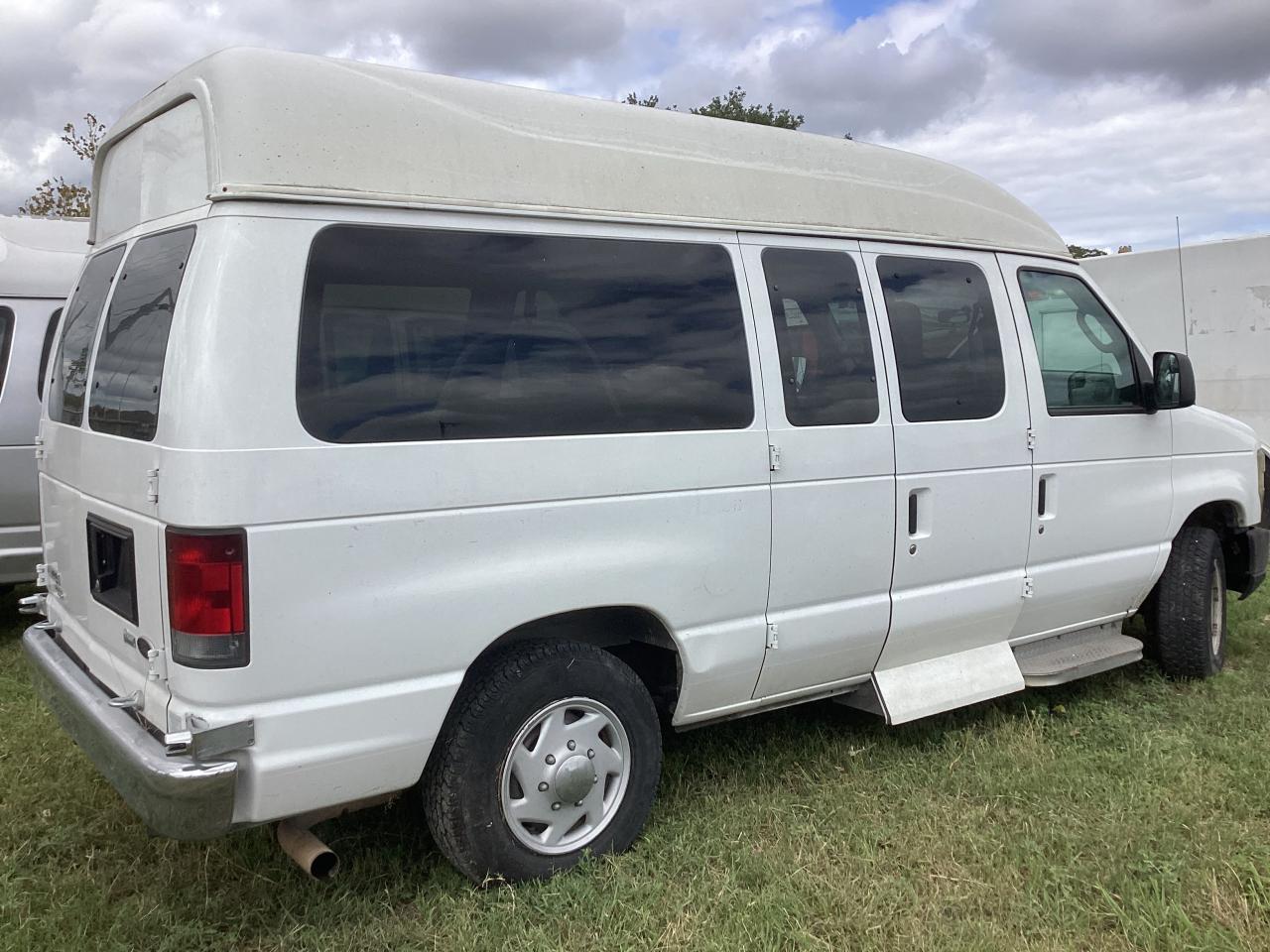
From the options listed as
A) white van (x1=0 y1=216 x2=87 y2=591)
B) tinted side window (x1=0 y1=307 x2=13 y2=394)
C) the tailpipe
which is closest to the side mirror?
the tailpipe

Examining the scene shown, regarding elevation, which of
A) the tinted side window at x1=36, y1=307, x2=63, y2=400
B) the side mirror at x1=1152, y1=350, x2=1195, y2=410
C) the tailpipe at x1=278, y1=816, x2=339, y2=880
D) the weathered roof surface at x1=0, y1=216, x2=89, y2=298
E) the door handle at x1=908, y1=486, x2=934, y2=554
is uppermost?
the weathered roof surface at x1=0, y1=216, x2=89, y2=298

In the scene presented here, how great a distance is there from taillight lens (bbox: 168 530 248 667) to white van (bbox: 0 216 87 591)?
4333mm

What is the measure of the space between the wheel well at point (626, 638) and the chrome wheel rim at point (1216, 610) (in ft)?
10.9

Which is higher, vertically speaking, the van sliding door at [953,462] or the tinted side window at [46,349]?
the tinted side window at [46,349]

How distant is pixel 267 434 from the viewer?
275 centimetres

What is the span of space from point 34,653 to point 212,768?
145 cm

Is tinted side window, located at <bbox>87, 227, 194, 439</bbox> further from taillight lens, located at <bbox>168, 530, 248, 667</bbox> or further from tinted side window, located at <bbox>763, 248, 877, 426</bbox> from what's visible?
tinted side window, located at <bbox>763, 248, 877, 426</bbox>

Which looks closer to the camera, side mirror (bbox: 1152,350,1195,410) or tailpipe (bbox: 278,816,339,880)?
tailpipe (bbox: 278,816,339,880)

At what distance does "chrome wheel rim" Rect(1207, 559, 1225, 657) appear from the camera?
218 inches

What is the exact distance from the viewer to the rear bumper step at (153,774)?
8.83 ft

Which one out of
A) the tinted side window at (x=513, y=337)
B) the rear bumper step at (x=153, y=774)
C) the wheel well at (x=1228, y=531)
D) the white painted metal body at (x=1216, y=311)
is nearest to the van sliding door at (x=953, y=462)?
the tinted side window at (x=513, y=337)

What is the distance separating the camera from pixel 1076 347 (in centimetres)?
485

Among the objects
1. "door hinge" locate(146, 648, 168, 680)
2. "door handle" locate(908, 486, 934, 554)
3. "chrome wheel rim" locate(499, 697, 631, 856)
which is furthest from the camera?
"door handle" locate(908, 486, 934, 554)

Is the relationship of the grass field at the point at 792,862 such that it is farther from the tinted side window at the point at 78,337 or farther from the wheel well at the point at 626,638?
the tinted side window at the point at 78,337
